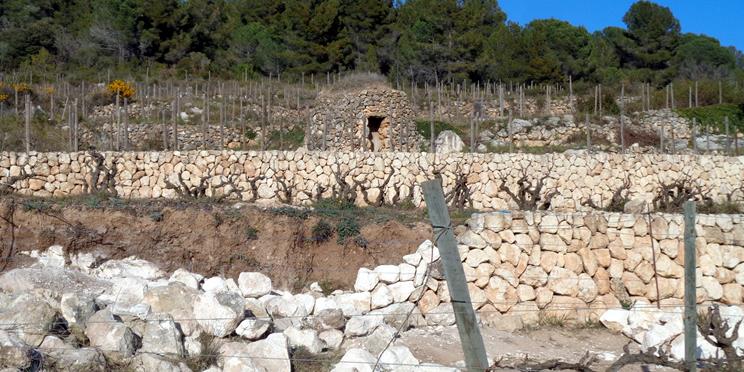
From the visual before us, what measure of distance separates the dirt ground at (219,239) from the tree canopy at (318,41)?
2751 centimetres

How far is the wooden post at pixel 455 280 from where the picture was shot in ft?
17.0

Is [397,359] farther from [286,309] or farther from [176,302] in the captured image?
[176,302]

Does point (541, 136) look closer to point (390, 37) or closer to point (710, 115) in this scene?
point (710, 115)

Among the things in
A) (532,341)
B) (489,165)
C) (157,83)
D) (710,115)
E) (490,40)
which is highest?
(490,40)

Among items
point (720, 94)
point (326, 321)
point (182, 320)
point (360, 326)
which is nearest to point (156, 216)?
point (182, 320)

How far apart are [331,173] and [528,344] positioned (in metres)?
9.33

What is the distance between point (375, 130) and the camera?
1158 inches

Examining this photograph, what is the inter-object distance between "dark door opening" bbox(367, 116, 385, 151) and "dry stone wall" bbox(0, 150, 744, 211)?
8109 mm

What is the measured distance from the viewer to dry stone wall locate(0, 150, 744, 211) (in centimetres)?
1948

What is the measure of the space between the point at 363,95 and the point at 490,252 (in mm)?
16284

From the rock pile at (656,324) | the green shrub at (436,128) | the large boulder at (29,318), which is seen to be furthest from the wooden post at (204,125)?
the rock pile at (656,324)

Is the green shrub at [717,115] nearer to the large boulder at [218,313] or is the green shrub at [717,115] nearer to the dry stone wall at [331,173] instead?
the dry stone wall at [331,173]

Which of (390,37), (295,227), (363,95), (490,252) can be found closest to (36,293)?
(295,227)

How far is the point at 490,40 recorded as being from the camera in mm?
48219
